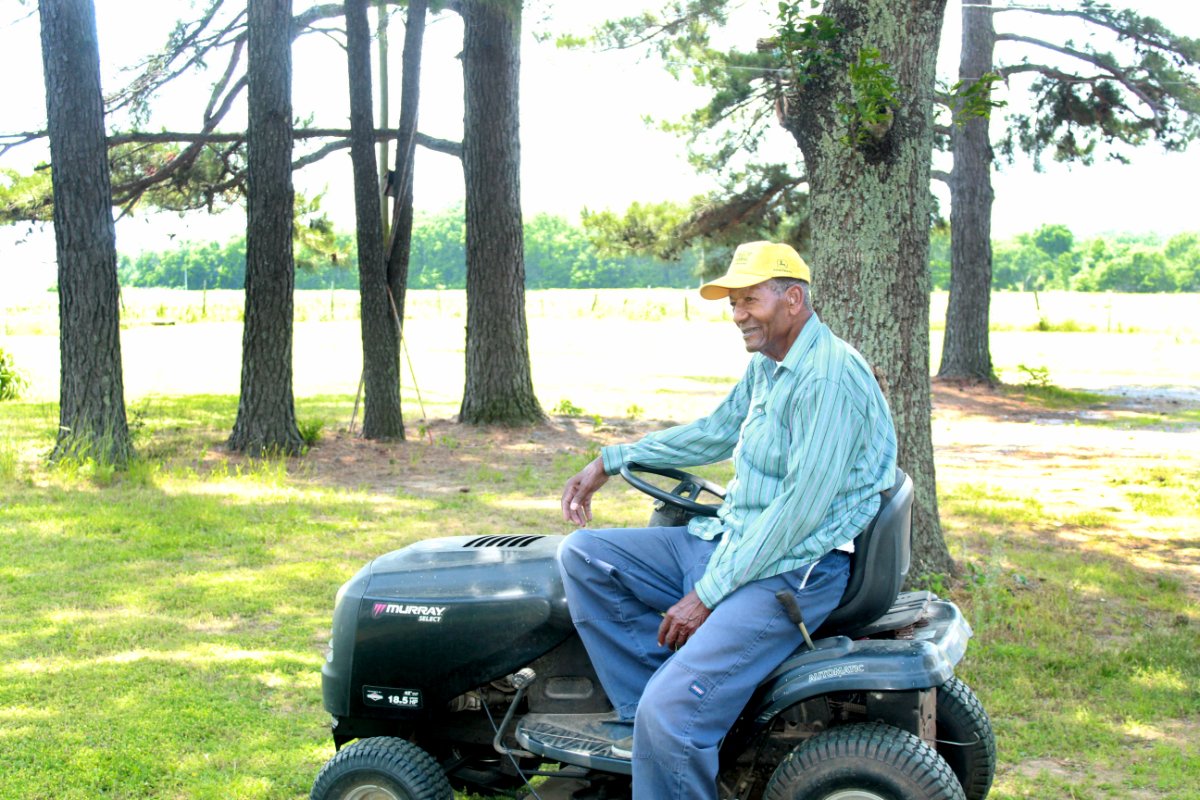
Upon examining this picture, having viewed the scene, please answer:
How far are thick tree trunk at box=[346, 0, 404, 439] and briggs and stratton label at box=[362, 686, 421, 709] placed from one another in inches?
349

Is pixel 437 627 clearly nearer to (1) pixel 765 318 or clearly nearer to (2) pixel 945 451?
(1) pixel 765 318

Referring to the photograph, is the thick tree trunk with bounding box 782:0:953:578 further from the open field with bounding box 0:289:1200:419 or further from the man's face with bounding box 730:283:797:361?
the open field with bounding box 0:289:1200:419

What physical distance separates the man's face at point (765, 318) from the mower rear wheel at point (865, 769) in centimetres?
100

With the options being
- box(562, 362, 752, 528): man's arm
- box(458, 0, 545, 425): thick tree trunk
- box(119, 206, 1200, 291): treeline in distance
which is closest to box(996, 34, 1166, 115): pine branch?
box(458, 0, 545, 425): thick tree trunk

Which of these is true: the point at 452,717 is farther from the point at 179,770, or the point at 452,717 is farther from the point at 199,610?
the point at 199,610

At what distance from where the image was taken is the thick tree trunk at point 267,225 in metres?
11.0

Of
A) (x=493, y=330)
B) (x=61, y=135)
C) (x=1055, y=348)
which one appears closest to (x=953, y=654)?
Answer: (x=61, y=135)

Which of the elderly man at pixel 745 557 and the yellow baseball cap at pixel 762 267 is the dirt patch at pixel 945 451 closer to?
the elderly man at pixel 745 557

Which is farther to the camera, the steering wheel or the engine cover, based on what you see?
the steering wheel

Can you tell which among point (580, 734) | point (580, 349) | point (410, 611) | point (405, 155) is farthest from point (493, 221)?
point (580, 349)

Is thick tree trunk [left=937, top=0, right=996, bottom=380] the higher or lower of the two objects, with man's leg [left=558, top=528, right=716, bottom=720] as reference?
higher

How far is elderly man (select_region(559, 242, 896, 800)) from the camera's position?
3004mm

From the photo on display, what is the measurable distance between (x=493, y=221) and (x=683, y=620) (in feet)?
34.4

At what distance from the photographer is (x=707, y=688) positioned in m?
2.99
